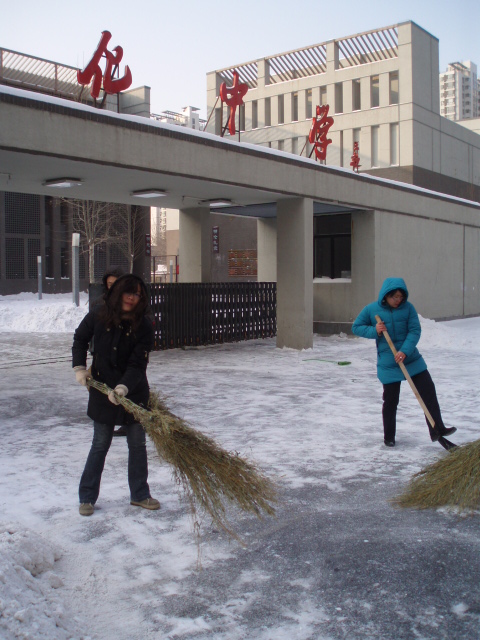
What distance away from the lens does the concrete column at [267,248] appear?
20.0m

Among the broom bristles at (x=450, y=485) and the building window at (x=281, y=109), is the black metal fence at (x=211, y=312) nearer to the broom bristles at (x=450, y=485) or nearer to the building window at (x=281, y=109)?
the broom bristles at (x=450, y=485)

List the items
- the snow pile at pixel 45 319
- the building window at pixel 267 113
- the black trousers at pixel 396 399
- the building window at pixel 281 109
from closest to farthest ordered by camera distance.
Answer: the black trousers at pixel 396 399 → the snow pile at pixel 45 319 → the building window at pixel 281 109 → the building window at pixel 267 113

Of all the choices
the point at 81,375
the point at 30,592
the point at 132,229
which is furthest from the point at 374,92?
the point at 30,592

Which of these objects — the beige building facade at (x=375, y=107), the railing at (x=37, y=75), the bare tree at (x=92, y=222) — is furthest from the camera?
the beige building facade at (x=375, y=107)

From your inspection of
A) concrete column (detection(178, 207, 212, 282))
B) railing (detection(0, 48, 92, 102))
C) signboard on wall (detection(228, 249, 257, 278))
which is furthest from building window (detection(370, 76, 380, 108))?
concrete column (detection(178, 207, 212, 282))

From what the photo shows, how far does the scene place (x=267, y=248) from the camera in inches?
790

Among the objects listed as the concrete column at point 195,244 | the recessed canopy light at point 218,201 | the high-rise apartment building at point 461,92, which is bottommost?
the concrete column at point 195,244

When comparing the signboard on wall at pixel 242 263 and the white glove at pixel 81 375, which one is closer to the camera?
the white glove at pixel 81 375

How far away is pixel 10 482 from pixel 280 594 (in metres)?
2.81

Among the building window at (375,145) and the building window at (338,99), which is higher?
the building window at (338,99)

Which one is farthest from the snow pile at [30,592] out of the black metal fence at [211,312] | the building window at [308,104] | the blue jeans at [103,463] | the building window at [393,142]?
the building window at [308,104]

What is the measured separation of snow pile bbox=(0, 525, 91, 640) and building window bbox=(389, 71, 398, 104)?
134 feet

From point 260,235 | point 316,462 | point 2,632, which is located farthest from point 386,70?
point 2,632

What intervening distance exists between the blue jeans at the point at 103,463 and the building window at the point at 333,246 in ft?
47.0
